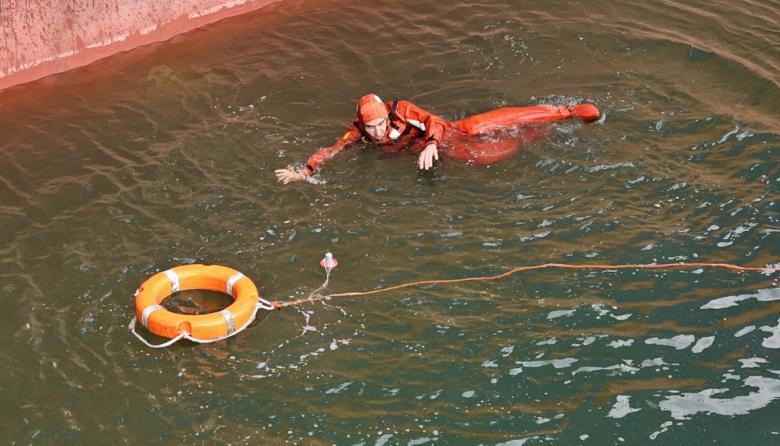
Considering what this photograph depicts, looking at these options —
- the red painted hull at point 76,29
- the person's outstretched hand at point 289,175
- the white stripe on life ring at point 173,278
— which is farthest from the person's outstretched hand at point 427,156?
the red painted hull at point 76,29

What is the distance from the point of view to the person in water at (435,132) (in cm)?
988

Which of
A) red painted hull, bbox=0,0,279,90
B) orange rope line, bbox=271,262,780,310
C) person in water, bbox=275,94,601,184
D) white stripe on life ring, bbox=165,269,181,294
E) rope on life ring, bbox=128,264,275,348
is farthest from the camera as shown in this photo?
red painted hull, bbox=0,0,279,90

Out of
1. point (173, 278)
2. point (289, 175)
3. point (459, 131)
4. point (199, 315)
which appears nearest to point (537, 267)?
point (459, 131)

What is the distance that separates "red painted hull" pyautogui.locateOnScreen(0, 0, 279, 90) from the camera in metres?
11.7

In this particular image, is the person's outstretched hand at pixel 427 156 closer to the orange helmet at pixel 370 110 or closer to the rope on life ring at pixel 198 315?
the orange helmet at pixel 370 110

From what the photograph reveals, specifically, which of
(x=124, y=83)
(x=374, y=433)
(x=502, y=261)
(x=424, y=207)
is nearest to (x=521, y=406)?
(x=374, y=433)

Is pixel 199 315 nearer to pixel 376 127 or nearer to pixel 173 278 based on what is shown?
pixel 173 278

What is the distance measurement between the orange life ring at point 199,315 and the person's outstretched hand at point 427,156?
8.00 feet

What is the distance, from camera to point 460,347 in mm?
7680

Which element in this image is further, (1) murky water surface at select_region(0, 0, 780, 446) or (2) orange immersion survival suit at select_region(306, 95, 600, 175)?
(2) orange immersion survival suit at select_region(306, 95, 600, 175)

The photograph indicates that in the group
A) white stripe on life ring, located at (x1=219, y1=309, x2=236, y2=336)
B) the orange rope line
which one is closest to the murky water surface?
the orange rope line

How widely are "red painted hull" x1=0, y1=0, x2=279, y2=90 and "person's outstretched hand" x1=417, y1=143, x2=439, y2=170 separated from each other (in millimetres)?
5137

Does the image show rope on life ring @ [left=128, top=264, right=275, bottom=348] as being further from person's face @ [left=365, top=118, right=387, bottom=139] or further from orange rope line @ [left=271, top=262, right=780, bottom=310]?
person's face @ [left=365, top=118, right=387, bottom=139]

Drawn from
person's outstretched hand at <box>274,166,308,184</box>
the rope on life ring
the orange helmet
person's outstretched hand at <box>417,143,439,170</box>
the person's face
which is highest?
the orange helmet
